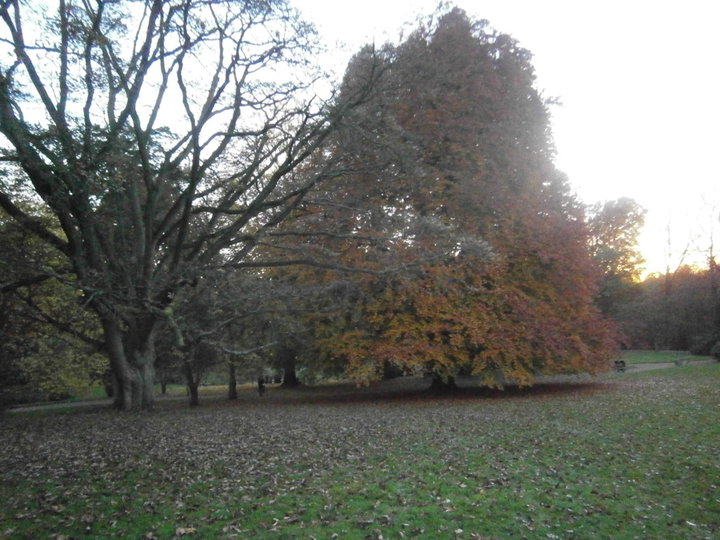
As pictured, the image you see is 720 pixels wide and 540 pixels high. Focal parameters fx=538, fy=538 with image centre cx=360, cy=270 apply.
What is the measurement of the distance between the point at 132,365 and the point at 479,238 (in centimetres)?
1010

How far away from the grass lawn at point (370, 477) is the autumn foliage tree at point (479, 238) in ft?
15.1

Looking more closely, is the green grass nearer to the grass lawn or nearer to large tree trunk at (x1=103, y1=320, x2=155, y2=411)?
the grass lawn

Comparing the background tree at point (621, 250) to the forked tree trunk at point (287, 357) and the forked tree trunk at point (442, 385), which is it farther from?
the forked tree trunk at point (287, 357)

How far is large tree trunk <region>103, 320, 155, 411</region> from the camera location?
14055 mm

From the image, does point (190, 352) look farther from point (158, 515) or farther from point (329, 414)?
point (158, 515)

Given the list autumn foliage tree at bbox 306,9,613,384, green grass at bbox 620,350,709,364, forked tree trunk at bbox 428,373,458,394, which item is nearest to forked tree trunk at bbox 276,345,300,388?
forked tree trunk at bbox 428,373,458,394

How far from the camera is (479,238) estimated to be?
14375mm

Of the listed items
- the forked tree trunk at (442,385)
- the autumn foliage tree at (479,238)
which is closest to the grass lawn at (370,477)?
the autumn foliage tree at (479,238)

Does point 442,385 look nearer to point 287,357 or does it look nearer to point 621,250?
point 287,357

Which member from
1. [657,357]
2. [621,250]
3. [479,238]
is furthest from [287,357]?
[621,250]

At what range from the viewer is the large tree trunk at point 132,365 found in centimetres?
1405

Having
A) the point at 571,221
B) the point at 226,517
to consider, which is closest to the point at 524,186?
the point at 571,221

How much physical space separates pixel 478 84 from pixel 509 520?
46.3 feet

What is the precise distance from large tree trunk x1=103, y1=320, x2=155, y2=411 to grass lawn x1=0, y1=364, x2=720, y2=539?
1.90m
